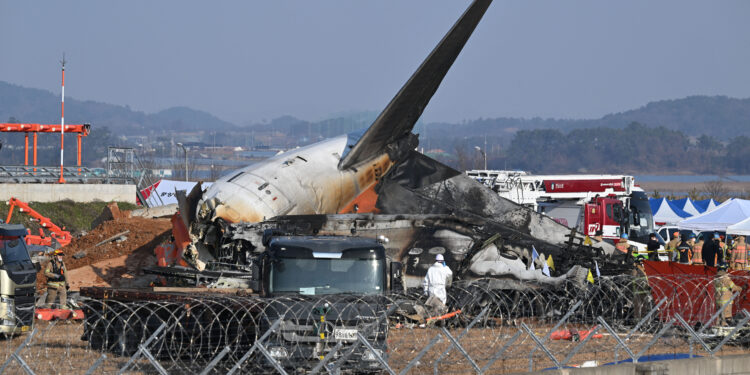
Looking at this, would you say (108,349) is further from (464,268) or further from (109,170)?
(109,170)

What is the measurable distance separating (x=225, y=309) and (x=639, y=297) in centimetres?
926

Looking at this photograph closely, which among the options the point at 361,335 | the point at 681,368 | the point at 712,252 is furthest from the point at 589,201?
the point at 361,335

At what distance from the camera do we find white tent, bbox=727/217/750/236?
38.6m

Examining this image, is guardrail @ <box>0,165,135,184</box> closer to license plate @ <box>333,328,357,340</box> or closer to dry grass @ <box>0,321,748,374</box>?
dry grass @ <box>0,321,748,374</box>

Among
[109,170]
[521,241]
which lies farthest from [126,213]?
[109,170]

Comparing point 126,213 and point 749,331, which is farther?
point 126,213

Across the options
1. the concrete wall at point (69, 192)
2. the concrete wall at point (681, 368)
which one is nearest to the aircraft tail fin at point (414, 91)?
the concrete wall at point (681, 368)

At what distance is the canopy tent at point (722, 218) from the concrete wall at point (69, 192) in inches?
1173

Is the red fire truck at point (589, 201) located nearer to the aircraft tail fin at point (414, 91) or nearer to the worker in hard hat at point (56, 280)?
the aircraft tail fin at point (414, 91)

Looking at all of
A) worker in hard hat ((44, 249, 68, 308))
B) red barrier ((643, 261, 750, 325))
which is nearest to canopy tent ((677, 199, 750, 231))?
red barrier ((643, 261, 750, 325))

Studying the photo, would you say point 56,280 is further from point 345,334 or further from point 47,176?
point 47,176

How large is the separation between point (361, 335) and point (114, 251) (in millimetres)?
21606

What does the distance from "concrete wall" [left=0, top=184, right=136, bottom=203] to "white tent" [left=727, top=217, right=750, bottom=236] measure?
31585mm

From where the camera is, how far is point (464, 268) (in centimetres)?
2606
